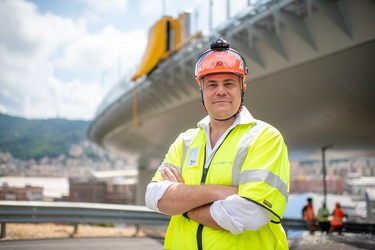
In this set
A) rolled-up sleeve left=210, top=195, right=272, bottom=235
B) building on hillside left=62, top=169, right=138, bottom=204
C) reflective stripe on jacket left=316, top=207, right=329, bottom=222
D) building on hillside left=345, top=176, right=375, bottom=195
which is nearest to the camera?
rolled-up sleeve left=210, top=195, right=272, bottom=235

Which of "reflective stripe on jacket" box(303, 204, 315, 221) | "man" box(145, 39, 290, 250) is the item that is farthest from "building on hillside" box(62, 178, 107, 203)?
"man" box(145, 39, 290, 250)

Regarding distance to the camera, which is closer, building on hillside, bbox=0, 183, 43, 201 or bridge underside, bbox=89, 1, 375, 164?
bridge underside, bbox=89, 1, 375, 164

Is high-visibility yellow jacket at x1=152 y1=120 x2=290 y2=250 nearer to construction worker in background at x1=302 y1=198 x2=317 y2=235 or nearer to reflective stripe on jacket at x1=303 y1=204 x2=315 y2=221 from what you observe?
construction worker in background at x1=302 y1=198 x2=317 y2=235

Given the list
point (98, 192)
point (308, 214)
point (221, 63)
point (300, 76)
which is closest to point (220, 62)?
point (221, 63)

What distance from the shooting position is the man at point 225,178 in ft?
7.63

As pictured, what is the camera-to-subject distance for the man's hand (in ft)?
9.13

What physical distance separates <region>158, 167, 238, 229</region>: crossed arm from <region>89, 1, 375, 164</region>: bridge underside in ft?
31.8

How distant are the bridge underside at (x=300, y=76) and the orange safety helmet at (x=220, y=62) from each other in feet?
29.9

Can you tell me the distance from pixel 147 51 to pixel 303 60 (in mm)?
9896

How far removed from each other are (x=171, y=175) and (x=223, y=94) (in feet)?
2.28

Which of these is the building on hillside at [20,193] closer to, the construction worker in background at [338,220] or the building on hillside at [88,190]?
the construction worker in background at [338,220]

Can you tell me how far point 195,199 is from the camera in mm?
2490

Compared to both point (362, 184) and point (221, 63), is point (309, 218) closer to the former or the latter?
point (221, 63)

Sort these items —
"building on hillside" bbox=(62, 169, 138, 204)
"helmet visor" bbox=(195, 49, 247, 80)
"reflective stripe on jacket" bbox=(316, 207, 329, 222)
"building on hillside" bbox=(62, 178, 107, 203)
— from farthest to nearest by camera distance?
1. "building on hillside" bbox=(62, 178, 107, 203)
2. "building on hillside" bbox=(62, 169, 138, 204)
3. "reflective stripe on jacket" bbox=(316, 207, 329, 222)
4. "helmet visor" bbox=(195, 49, 247, 80)
